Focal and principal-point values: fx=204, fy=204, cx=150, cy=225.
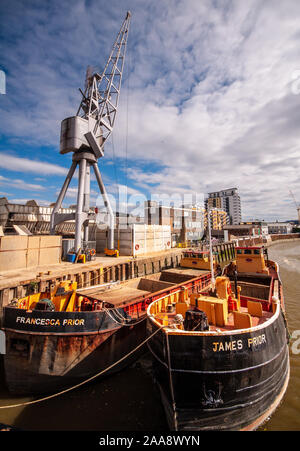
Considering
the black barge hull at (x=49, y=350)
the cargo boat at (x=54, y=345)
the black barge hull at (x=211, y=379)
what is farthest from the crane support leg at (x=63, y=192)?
the black barge hull at (x=211, y=379)

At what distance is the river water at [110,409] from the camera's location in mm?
7090

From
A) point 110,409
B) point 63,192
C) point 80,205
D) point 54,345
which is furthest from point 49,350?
point 63,192

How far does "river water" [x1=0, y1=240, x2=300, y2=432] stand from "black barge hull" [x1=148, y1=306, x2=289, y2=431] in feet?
4.67

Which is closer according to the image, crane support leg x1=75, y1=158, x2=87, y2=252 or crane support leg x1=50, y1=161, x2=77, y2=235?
crane support leg x1=75, y1=158, x2=87, y2=252

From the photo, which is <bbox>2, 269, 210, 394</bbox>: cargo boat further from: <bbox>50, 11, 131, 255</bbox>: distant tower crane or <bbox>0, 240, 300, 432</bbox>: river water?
<bbox>50, 11, 131, 255</bbox>: distant tower crane

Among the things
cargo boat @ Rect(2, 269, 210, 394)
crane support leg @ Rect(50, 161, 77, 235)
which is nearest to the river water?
cargo boat @ Rect(2, 269, 210, 394)

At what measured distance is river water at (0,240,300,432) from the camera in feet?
23.3

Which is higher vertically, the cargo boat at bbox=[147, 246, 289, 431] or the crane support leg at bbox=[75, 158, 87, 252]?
the crane support leg at bbox=[75, 158, 87, 252]

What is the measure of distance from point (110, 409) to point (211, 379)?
4.39 metres

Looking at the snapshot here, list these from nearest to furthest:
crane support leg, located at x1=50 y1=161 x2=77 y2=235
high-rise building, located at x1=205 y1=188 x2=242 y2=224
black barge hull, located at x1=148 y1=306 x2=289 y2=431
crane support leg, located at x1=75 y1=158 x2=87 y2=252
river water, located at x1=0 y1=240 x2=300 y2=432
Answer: black barge hull, located at x1=148 y1=306 x2=289 y2=431, river water, located at x1=0 y1=240 x2=300 y2=432, crane support leg, located at x1=75 y1=158 x2=87 y2=252, crane support leg, located at x1=50 y1=161 x2=77 y2=235, high-rise building, located at x1=205 y1=188 x2=242 y2=224

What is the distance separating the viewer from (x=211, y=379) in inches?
242

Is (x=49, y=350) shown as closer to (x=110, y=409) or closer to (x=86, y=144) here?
(x=110, y=409)

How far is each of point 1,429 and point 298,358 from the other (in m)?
13.0

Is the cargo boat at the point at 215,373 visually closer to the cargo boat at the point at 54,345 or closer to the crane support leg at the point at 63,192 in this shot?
the cargo boat at the point at 54,345
